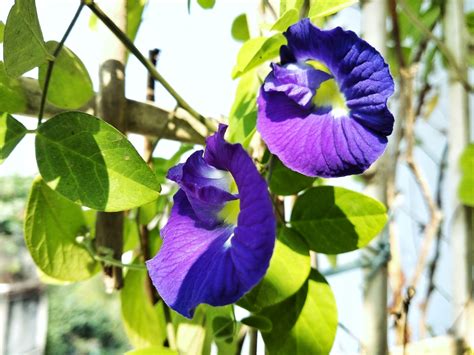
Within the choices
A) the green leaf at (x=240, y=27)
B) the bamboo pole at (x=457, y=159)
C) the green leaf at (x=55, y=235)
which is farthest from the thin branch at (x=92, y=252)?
the bamboo pole at (x=457, y=159)

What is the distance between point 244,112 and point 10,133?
0.18 metres

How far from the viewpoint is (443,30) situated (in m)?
0.98

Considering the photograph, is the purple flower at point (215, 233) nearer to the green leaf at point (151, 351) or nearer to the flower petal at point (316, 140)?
the flower petal at point (316, 140)

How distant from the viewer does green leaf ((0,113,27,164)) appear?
0.41 metres

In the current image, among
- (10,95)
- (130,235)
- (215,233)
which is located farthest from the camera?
(130,235)

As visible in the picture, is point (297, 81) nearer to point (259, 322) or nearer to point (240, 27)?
point (259, 322)

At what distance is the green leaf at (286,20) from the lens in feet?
1.32

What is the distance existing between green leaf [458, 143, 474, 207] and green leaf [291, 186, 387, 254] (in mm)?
468

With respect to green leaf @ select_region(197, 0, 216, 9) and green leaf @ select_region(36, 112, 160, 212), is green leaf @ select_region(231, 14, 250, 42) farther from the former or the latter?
green leaf @ select_region(36, 112, 160, 212)

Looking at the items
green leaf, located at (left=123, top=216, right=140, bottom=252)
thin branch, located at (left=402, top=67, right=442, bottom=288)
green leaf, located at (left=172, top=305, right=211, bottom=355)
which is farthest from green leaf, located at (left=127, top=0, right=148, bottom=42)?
thin branch, located at (left=402, top=67, right=442, bottom=288)

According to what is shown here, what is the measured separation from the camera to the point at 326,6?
1.40 feet

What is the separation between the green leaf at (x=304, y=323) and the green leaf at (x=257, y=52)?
177mm

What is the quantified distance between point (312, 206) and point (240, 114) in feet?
0.31

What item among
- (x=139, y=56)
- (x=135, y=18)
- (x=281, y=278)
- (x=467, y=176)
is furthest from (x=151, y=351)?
(x=467, y=176)
